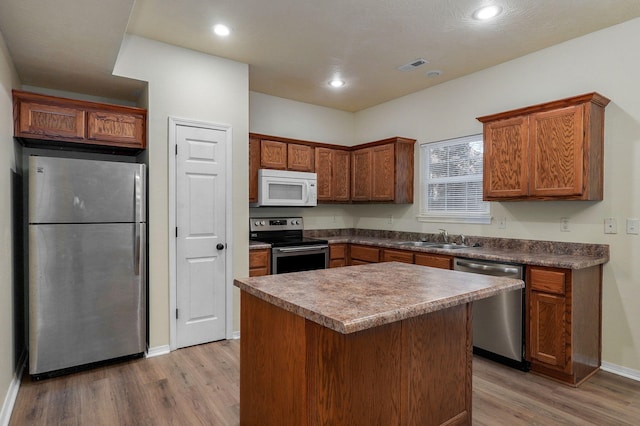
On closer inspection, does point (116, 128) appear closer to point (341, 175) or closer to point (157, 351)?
point (157, 351)

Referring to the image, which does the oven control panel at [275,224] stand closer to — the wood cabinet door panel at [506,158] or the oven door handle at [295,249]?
the oven door handle at [295,249]

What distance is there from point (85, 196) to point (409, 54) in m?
3.06

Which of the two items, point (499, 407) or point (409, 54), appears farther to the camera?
point (409, 54)

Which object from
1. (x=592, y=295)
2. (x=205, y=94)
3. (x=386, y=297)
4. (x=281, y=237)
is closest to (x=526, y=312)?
(x=592, y=295)

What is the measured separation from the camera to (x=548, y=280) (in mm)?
2748

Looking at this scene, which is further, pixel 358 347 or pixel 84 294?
pixel 84 294

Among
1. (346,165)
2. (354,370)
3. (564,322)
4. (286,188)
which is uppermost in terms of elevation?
(346,165)

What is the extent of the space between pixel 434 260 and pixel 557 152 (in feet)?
4.49

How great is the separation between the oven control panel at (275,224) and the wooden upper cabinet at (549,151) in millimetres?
2445

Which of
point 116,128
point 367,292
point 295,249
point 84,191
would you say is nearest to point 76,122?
point 116,128

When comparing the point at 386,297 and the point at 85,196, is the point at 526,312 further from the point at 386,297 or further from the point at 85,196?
the point at 85,196

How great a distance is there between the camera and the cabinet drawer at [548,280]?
2.68m

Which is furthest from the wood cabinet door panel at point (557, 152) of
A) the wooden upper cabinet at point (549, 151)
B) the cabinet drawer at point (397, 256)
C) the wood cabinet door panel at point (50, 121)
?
the wood cabinet door panel at point (50, 121)

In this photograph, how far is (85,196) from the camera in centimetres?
284
